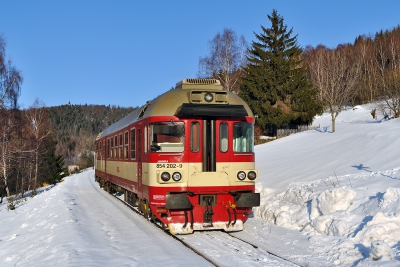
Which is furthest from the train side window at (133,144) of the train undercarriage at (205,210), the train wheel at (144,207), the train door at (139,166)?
the train undercarriage at (205,210)

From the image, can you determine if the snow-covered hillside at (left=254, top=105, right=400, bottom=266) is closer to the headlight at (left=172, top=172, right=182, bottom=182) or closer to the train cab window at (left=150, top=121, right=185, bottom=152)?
the headlight at (left=172, top=172, right=182, bottom=182)

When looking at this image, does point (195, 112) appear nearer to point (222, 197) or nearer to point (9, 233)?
point (222, 197)

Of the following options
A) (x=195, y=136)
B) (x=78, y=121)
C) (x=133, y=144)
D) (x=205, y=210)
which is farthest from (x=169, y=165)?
(x=78, y=121)

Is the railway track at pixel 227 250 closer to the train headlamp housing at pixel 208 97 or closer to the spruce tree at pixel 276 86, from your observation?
Result: the train headlamp housing at pixel 208 97

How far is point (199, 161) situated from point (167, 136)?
0.88 m

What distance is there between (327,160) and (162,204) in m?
10.5

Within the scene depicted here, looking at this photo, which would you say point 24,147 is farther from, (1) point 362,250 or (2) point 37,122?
(1) point 362,250

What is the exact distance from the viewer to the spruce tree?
38.5 meters

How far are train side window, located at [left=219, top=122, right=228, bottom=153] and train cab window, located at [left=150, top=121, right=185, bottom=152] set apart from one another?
86cm

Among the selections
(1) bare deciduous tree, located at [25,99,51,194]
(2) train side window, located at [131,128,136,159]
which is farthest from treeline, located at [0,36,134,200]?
(2) train side window, located at [131,128,136,159]

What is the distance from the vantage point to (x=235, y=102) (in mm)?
9898

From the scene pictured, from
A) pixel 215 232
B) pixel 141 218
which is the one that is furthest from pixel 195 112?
pixel 141 218

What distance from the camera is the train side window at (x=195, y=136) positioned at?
9.44 metres

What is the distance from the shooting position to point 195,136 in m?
9.47
